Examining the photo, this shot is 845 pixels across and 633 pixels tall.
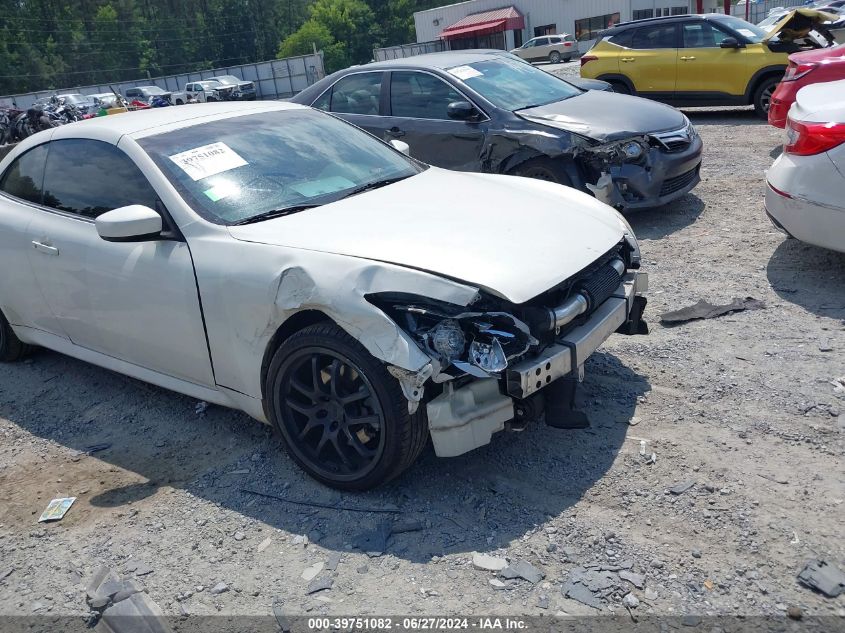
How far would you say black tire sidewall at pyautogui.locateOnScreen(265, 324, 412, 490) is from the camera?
3018mm

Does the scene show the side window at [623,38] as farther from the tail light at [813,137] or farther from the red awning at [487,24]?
the red awning at [487,24]

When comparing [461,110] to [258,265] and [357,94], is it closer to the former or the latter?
[357,94]

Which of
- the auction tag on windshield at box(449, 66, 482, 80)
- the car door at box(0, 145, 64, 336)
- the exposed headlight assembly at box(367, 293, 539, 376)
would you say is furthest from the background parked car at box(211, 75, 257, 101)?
the exposed headlight assembly at box(367, 293, 539, 376)

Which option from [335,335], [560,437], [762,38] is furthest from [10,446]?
[762,38]

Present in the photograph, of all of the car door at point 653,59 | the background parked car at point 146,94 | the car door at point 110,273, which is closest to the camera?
the car door at point 110,273

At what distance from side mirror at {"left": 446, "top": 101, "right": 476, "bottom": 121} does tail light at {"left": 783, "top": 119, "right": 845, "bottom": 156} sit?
281 cm

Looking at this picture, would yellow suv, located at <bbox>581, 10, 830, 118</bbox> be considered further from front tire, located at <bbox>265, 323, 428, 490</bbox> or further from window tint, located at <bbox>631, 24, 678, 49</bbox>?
front tire, located at <bbox>265, 323, 428, 490</bbox>

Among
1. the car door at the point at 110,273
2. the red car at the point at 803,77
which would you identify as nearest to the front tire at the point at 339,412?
the car door at the point at 110,273

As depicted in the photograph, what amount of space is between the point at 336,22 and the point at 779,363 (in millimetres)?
83412

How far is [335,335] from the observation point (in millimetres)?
3117

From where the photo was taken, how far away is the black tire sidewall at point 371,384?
302cm

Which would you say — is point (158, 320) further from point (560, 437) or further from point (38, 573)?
point (560, 437)

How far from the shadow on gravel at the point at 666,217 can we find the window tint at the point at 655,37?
5.20 m

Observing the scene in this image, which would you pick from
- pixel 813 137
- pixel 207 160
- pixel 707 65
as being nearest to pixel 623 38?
pixel 707 65
